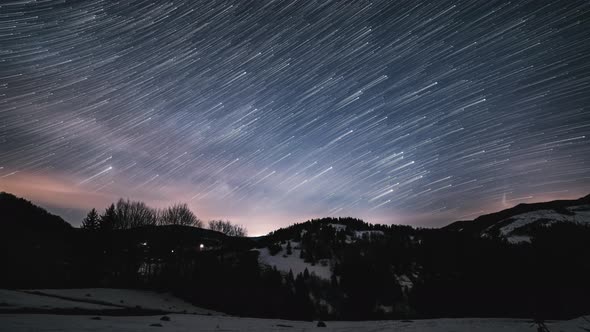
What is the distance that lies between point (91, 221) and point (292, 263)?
41428 millimetres

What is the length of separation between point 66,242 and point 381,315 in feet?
179

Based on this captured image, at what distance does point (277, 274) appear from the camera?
50.2m

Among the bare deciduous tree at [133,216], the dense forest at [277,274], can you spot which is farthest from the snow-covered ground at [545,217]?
the bare deciduous tree at [133,216]

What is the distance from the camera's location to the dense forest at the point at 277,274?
39.2 meters

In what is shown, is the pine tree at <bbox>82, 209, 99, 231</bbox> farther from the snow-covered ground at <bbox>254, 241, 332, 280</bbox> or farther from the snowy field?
the snow-covered ground at <bbox>254, 241, 332, 280</bbox>

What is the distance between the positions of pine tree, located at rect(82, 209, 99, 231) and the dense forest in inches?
5.4

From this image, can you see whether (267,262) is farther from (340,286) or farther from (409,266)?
(409,266)

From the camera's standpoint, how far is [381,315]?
4400cm

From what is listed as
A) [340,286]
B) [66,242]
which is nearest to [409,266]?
[340,286]

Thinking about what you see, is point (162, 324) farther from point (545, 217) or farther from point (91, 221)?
point (545, 217)

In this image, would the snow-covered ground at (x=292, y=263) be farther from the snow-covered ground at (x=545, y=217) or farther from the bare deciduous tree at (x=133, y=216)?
the snow-covered ground at (x=545, y=217)

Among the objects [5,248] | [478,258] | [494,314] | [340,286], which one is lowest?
[494,314]

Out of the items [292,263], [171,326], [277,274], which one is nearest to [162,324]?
[171,326]

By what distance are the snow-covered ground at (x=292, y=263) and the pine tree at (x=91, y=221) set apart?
3401cm
